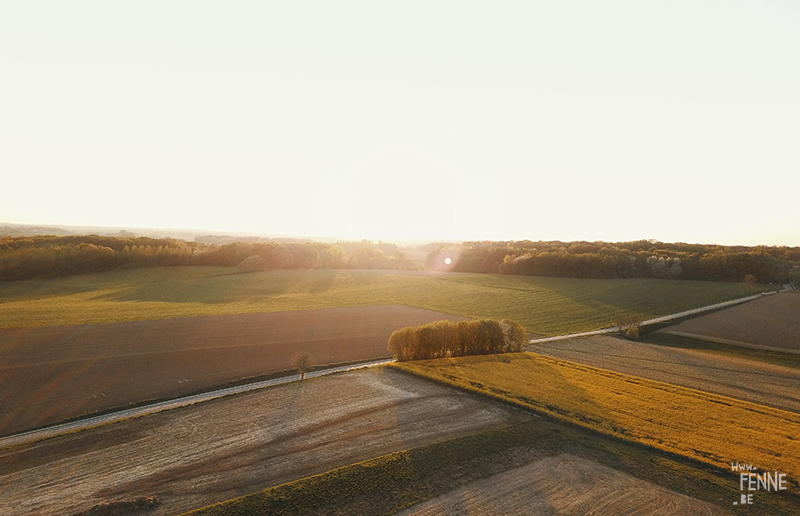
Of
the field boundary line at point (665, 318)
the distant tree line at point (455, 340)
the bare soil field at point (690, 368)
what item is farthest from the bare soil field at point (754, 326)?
the distant tree line at point (455, 340)

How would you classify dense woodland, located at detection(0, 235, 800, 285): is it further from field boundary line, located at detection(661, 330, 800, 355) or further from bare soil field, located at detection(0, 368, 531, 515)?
bare soil field, located at detection(0, 368, 531, 515)

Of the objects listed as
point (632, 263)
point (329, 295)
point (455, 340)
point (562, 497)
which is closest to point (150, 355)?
point (455, 340)

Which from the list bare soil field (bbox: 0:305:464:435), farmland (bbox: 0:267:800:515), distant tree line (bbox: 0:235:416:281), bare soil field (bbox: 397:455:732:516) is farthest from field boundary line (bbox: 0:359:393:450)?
distant tree line (bbox: 0:235:416:281)

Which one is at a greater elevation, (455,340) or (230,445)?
(455,340)

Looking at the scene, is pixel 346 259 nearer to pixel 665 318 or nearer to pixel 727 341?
pixel 665 318

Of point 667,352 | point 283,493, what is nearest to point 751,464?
point 283,493

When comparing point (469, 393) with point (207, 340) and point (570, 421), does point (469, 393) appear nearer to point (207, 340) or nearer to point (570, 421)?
point (570, 421)
